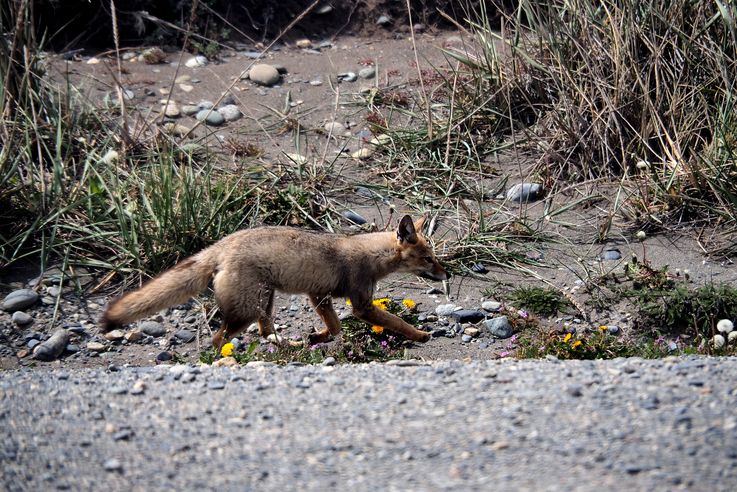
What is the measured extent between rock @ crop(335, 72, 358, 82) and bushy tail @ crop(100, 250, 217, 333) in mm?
5362

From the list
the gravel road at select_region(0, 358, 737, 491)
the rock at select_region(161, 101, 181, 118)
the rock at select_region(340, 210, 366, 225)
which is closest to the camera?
the gravel road at select_region(0, 358, 737, 491)

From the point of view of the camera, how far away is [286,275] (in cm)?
644

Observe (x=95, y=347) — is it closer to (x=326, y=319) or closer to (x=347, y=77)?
(x=326, y=319)

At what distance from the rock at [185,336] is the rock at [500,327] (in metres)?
2.36

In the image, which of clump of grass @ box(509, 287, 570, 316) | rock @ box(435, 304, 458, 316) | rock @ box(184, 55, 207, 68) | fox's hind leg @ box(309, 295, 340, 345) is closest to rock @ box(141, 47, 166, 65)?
rock @ box(184, 55, 207, 68)

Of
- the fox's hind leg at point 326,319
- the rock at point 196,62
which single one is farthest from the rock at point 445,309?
the rock at point 196,62

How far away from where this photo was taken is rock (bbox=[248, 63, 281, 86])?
11070 millimetres

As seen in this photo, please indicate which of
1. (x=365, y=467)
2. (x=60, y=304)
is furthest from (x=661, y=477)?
(x=60, y=304)

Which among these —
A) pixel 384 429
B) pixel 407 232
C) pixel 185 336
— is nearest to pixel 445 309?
pixel 407 232

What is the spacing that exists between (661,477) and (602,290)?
4.03m

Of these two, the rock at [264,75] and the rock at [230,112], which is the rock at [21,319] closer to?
the rock at [230,112]

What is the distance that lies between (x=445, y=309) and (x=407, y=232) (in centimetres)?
72

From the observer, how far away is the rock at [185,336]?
6.93m

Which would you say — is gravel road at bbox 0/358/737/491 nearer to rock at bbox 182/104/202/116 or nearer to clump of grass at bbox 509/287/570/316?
clump of grass at bbox 509/287/570/316
